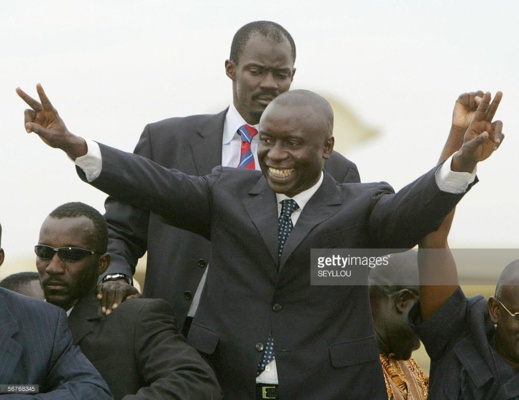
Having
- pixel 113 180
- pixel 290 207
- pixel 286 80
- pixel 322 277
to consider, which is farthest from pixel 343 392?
pixel 286 80

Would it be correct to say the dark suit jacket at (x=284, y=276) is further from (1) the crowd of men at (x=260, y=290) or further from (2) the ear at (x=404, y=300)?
(2) the ear at (x=404, y=300)

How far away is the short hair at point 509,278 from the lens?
3867 millimetres

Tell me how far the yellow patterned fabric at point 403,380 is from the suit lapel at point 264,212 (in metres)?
1.03

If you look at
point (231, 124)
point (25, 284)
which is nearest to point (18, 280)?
point (25, 284)

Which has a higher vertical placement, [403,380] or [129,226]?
[129,226]

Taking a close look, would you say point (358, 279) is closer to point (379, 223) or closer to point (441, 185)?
point (379, 223)

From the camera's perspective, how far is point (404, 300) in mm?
4660

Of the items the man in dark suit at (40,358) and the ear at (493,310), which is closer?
the man in dark suit at (40,358)

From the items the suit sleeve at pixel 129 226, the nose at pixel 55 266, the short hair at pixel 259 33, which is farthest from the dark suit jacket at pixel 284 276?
the short hair at pixel 259 33

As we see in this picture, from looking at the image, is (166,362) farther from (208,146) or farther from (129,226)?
(208,146)

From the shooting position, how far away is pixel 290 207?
12.0 feet

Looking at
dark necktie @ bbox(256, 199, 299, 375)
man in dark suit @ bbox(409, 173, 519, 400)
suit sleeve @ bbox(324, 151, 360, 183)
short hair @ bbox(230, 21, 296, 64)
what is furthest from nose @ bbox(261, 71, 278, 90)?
man in dark suit @ bbox(409, 173, 519, 400)

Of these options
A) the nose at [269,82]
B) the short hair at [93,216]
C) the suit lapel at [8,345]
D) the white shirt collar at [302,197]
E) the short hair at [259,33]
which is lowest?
the suit lapel at [8,345]

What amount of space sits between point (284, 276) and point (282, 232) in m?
0.15
